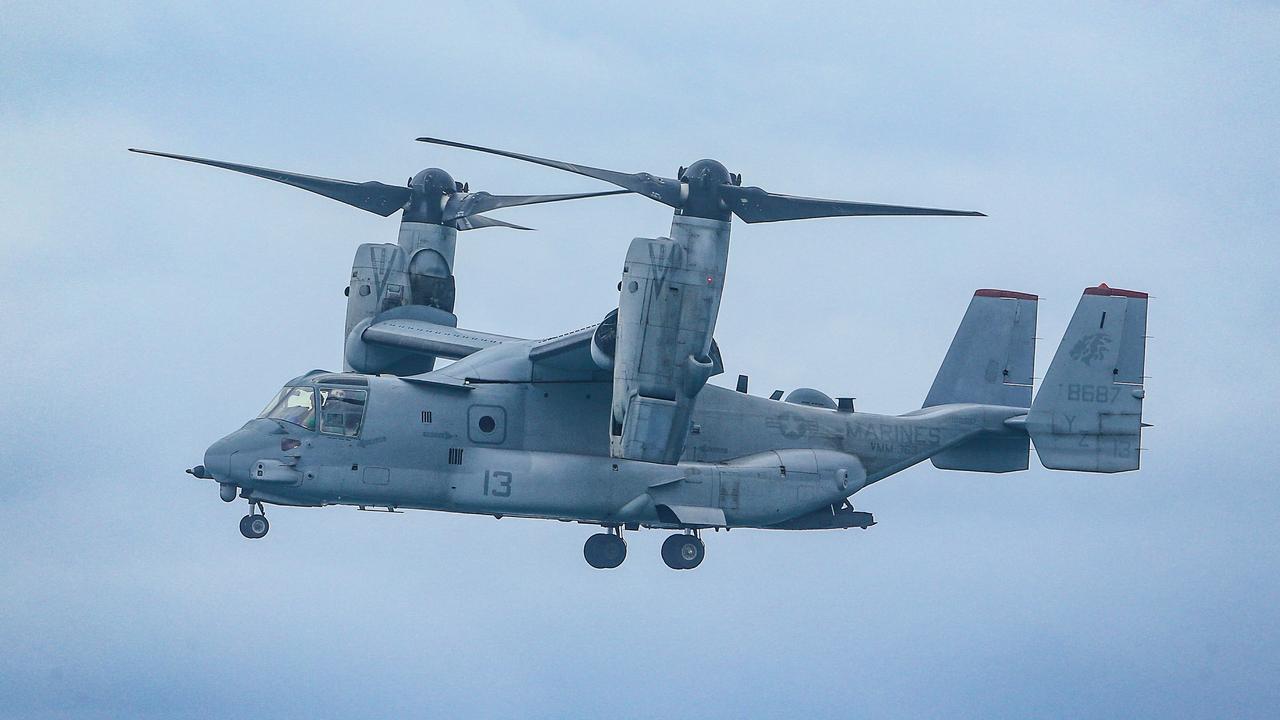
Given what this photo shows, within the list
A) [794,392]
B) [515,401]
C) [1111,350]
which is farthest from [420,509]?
[1111,350]

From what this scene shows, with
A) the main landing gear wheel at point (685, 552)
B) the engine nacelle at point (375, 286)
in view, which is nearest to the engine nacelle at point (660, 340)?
the main landing gear wheel at point (685, 552)

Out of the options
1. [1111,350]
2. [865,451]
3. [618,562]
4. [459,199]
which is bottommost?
[618,562]

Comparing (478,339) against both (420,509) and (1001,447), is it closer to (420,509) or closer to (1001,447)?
(420,509)

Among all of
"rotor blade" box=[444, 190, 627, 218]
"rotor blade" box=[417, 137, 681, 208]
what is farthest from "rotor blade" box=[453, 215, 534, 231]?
"rotor blade" box=[417, 137, 681, 208]

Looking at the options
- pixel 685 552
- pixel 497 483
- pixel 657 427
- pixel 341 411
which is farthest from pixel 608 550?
pixel 341 411

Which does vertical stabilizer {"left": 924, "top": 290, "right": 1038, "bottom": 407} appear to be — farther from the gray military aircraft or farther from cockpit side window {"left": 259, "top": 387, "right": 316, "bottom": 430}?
cockpit side window {"left": 259, "top": 387, "right": 316, "bottom": 430}

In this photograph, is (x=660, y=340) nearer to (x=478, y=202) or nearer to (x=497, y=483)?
(x=497, y=483)

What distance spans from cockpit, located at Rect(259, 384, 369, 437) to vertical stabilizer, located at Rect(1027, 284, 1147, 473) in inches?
460

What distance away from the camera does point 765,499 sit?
2784 centimetres

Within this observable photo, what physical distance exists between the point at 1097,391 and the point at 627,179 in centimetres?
909

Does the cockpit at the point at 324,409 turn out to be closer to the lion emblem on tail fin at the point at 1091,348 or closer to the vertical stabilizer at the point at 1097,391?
the vertical stabilizer at the point at 1097,391

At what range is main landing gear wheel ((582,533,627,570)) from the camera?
28.3 meters

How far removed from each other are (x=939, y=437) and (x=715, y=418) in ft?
14.6

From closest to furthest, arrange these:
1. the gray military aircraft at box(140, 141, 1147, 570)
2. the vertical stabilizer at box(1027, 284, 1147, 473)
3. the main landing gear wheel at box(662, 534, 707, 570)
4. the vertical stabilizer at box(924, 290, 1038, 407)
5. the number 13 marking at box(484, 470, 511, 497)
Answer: the gray military aircraft at box(140, 141, 1147, 570) → the number 13 marking at box(484, 470, 511, 497) → the main landing gear wheel at box(662, 534, 707, 570) → the vertical stabilizer at box(1027, 284, 1147, 473) → the vertical stabilizer at box(924, 290, 1038, 407)
